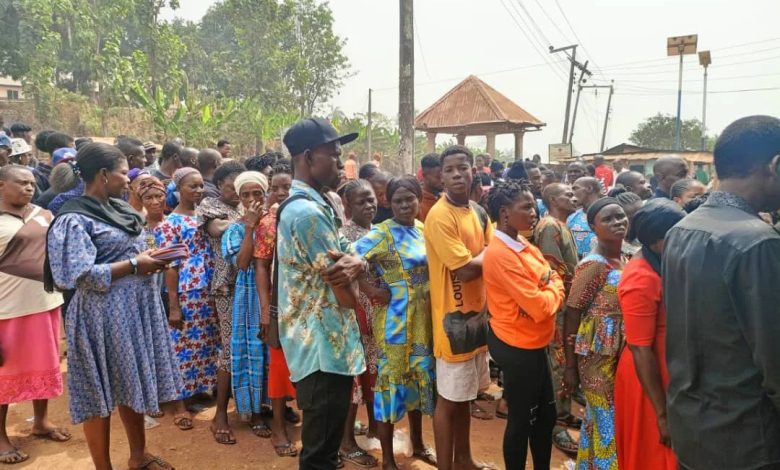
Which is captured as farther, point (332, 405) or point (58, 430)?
point (58, 430)

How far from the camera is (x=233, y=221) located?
4273 millimetres

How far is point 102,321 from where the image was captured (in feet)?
10.2

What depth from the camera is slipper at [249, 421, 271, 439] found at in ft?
13.9

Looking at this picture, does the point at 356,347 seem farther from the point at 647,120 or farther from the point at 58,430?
the point at 647,120

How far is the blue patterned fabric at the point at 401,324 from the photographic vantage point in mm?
3508

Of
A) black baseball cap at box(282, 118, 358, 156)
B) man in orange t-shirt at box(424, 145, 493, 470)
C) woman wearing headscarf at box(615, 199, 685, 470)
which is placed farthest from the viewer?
man in orange t-shirt at box(424, 145, 493, 470)

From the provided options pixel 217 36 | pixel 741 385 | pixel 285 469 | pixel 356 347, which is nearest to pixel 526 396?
pixel 356 347

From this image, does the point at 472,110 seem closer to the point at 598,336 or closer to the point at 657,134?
the point at 598,336

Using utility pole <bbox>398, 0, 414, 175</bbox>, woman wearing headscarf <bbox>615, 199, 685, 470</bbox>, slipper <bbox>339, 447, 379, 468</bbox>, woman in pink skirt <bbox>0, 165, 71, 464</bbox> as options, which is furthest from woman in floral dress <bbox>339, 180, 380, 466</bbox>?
utility pole <bbox>398, 0, 414, 175</bbox>

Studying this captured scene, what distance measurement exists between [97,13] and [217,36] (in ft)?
77.7

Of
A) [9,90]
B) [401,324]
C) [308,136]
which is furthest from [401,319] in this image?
[9,90]

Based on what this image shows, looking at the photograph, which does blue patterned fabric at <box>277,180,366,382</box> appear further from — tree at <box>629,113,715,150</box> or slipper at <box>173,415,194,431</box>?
tree at <box>629,113,715,150</box>

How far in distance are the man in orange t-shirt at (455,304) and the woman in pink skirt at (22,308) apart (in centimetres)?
287

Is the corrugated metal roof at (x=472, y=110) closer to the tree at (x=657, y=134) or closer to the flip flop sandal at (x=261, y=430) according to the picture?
the flip flop sandal at (x=261, y=430)
